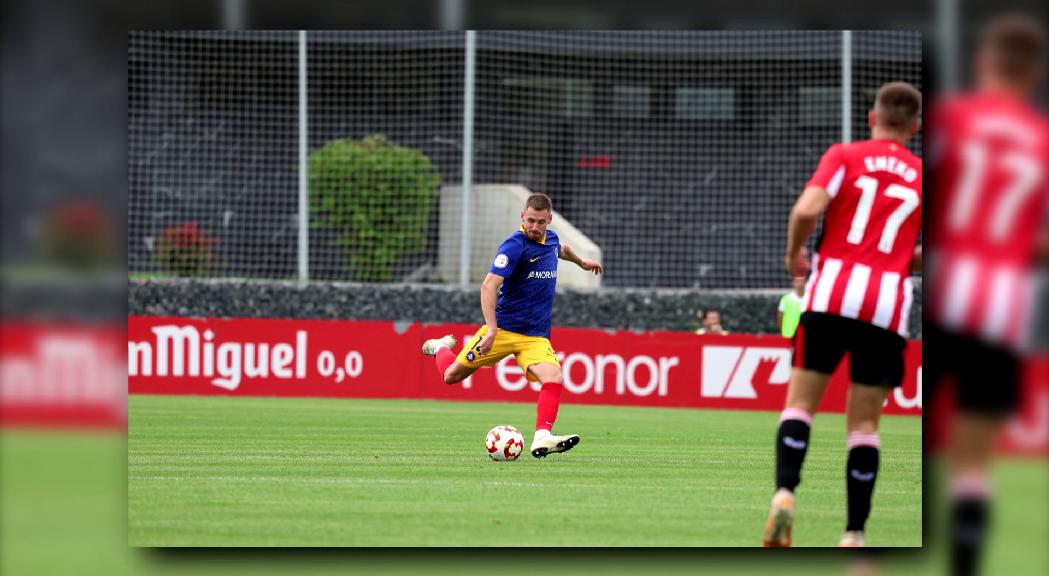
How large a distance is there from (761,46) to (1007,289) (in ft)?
50.1

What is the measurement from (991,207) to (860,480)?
2090 millimetres

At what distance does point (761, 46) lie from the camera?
61.4ft

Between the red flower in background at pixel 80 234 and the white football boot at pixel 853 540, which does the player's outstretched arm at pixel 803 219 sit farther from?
the red flower in background at pixel 80 234

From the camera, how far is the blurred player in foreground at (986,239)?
151 inches

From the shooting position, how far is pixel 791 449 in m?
5.72

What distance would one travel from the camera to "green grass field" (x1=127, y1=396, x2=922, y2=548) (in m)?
6.06

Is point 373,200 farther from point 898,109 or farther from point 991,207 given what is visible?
point 991,207

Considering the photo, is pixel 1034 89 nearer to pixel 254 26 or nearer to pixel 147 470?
pixel 254 26

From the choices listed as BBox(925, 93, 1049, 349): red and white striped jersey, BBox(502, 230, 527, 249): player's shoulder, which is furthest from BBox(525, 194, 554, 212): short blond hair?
BBox(925, 93, 1049, 349): red and white striped jersey

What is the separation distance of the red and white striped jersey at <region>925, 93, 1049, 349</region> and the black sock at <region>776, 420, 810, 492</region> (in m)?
1.81

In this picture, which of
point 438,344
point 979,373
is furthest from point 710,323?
point 979,373

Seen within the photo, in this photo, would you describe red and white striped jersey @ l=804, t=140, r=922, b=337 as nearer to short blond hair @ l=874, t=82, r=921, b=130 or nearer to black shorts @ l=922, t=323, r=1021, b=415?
short blond hair @ l=874, t=82, r=921, b=130

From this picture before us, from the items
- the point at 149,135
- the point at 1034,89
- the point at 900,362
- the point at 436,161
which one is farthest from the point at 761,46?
the point at 1034,89

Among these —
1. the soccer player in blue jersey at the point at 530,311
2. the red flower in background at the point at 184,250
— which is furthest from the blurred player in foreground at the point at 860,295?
the red flower in background at the point at 184,250
